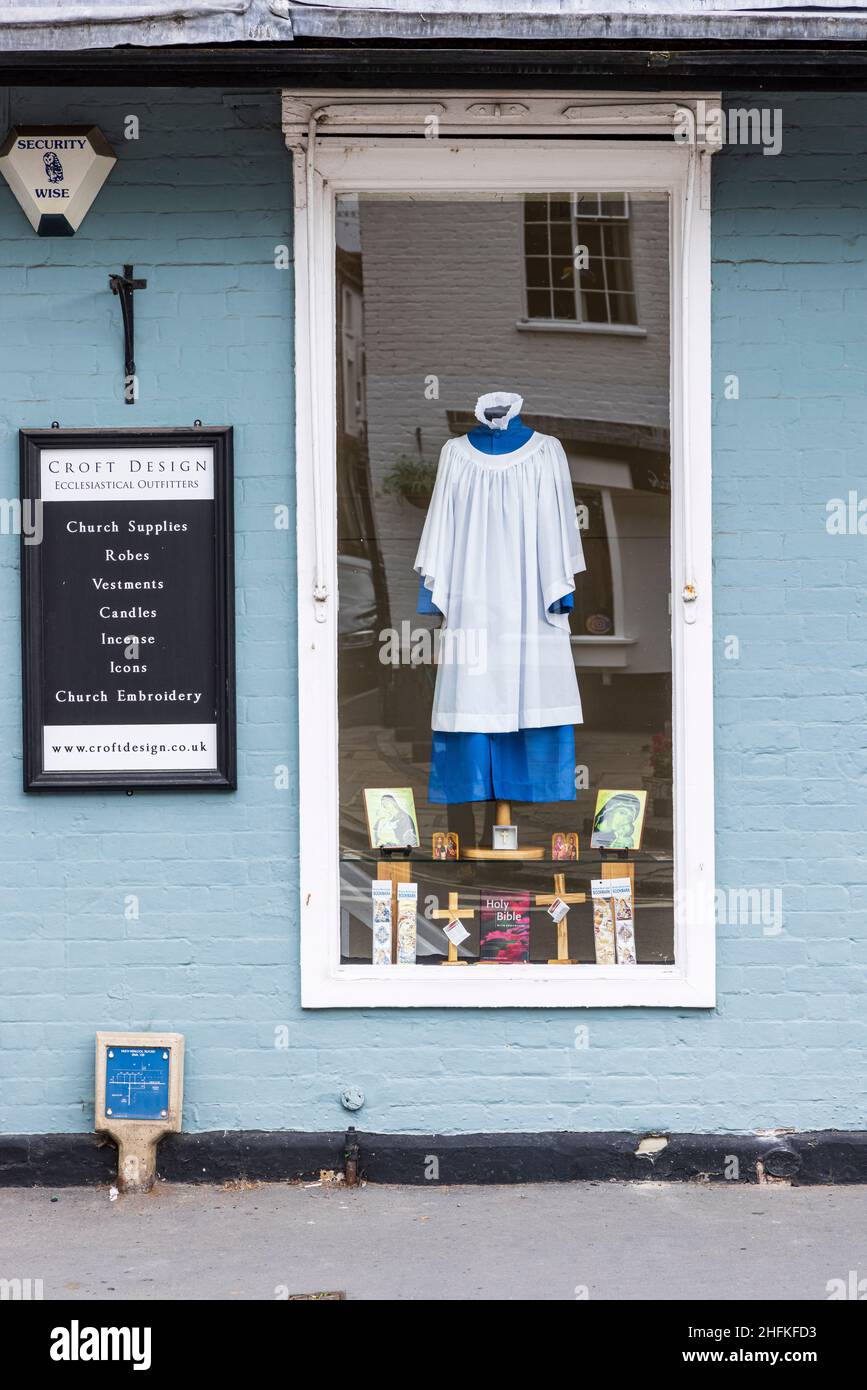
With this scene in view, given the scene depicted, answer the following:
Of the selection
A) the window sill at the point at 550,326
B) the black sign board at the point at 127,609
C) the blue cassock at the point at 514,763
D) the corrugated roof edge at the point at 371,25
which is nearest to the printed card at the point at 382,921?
the blue cassock at the point at 514,763

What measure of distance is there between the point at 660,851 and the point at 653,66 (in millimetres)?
2838

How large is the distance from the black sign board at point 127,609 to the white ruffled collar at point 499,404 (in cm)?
107

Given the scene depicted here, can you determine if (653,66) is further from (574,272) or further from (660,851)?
(660,851)

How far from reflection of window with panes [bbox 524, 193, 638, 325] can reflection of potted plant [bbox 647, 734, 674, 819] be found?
1663 mm

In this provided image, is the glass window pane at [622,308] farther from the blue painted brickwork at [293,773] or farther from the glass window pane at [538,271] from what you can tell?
the blue painted brickwork at [293,773]

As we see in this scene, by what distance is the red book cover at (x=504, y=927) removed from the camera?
5684mm

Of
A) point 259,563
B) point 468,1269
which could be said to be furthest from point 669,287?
point 468,1269

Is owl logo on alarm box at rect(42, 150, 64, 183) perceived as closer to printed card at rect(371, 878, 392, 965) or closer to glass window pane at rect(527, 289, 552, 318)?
glass window pane at rect(527, 289, 552, 318)

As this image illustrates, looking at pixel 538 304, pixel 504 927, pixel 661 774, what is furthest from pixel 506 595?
pixel 504 927

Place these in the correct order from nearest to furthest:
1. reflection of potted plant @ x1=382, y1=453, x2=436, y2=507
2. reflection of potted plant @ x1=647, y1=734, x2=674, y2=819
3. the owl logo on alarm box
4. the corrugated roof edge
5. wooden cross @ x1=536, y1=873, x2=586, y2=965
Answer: the corrugated roof edge
the owl logo on alarm box
reflection of potted plant @ x1=647, y1=734, x2=674, y2=819
wooden cross @ x1=536, y1=873, x2=586, y2=965
reflection of potted plant @ x1=382, y1=453, x2=436, y2=507

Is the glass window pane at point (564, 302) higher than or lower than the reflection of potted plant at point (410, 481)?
higher

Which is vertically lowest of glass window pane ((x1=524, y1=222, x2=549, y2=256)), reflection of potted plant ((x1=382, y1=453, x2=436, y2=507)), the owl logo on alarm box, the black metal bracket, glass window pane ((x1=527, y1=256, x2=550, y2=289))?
reflection of potted plant ((x1=382, y1=453, x2=436, y2=507))

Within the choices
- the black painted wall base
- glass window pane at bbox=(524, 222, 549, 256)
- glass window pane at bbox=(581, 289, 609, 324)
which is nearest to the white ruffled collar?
glass window pane at bbox=(581, 289, 609, 324)

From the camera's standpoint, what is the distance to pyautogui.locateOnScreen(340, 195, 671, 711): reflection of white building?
566 cm
